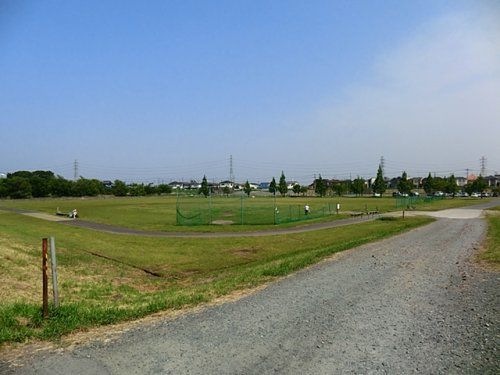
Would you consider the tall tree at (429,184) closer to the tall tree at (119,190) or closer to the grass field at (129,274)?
the tall tree at (119,190)

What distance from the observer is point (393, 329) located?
18.2 feet

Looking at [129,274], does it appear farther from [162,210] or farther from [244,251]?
[162,210]

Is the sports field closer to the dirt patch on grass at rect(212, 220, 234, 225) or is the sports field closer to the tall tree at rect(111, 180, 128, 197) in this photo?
the dirt patch on grass at rect(212, 220, 234, 225)

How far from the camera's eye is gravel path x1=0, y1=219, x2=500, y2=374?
4469 mm

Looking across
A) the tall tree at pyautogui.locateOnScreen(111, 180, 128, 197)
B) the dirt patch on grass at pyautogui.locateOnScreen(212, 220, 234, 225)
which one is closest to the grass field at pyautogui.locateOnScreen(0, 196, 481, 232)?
the dirt patch on grass at pyautogui.locateOnScreen(212, 220, 234, 225)

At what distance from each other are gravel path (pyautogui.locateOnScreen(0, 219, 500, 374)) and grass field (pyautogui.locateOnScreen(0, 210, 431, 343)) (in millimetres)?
1094

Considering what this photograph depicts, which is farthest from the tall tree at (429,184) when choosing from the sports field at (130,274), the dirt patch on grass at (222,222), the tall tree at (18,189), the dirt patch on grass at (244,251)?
the tall tree at (18,189)

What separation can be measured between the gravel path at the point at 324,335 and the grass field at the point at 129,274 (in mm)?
1094

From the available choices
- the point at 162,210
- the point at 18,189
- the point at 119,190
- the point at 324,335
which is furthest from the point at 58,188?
the point at 324,335

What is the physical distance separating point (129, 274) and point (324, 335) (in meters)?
9.22

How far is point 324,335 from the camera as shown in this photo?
5.34m

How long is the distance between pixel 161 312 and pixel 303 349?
2871mm

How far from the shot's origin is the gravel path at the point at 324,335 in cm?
447

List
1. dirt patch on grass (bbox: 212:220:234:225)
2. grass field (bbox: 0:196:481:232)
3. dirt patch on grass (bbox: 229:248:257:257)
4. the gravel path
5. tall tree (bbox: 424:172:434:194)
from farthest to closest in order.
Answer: tall tree (bbox: 424:172:434:194) → dirt patch on grass (bbox: 212:220:234:225) → grass field (bbox: 0:196:481:232) → dirt patch on grass (bbox: 229:248:257:257) → the gravel path
